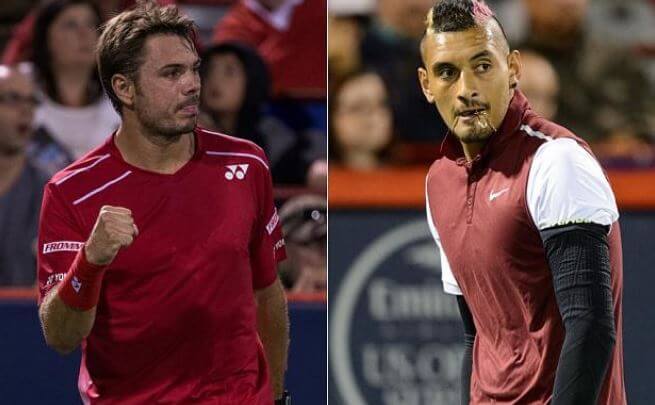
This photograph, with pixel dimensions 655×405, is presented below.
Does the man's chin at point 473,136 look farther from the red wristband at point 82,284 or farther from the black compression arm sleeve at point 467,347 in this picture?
the red wristband at point 82,284

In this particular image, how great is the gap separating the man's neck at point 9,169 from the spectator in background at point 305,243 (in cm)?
128

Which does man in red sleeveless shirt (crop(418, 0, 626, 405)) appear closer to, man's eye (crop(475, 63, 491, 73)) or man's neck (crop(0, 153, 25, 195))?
man's eye (crop(475, 63, 491, 73))

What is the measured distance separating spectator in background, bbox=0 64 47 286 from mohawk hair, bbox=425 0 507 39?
126 inches

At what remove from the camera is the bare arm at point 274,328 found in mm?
3531

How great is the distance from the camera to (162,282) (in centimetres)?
320

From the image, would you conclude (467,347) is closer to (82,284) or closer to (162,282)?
(162,282)

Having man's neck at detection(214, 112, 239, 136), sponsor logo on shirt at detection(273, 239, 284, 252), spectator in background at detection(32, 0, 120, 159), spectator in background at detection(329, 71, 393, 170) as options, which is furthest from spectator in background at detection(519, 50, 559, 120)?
sponsor logo on shirt at detection(273, 239, 284, 252)

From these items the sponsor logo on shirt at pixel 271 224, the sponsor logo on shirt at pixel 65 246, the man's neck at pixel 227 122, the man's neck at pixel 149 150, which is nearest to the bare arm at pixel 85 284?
the sponsor logo on shirt at pixel 65 246

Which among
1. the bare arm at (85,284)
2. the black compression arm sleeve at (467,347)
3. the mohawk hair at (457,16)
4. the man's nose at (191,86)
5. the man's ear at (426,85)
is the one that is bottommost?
the black compression arm sleeve at (467,347)

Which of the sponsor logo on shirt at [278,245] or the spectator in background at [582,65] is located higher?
the spectator in background at [582,65]

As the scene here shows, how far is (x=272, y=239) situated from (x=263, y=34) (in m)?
2.76

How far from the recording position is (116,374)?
10.6 feet

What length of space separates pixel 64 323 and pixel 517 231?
1177mm

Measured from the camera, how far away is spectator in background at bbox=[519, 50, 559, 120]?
600 centimetres
